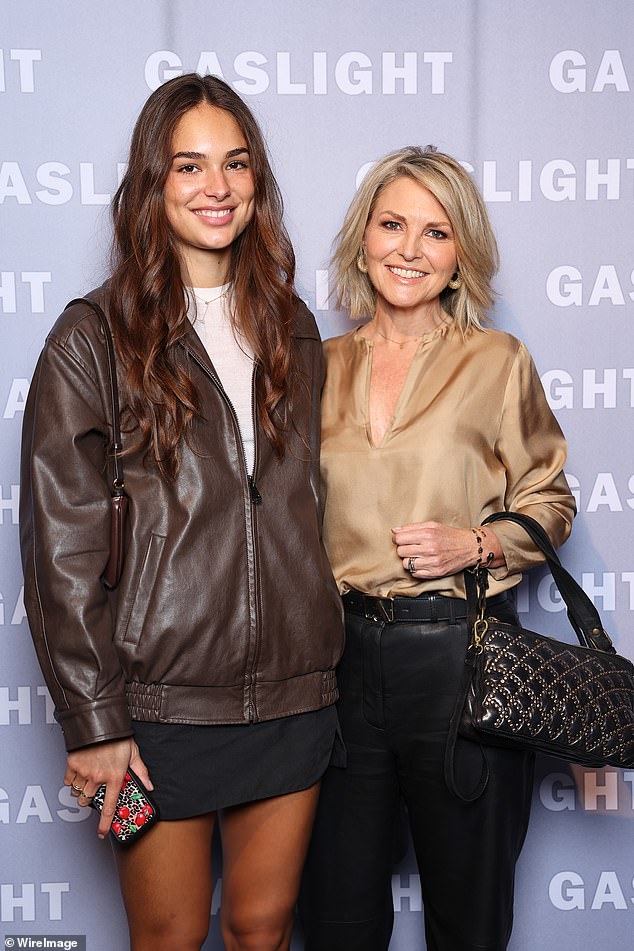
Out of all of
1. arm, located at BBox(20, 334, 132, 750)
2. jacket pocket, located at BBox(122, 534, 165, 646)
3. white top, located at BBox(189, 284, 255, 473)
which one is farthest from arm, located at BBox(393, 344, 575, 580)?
arm, located at BBox(20, 334, 132, 750)

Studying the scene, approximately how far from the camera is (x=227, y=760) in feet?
A: 5.32

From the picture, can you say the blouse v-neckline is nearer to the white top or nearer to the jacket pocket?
the white top

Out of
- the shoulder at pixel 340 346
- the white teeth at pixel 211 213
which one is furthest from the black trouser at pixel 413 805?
the white teeth at pixel 211 213

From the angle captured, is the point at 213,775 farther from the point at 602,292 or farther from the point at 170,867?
the point at 602,292

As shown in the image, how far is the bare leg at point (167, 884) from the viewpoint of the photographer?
5.27 ft

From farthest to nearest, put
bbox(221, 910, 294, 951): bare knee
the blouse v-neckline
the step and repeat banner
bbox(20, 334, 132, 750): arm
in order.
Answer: the step and repeat banner, the blouse v-neckline, bbox(221, 910, 294, 951): bare knee, bbox(20, 334, 132, 750): arm

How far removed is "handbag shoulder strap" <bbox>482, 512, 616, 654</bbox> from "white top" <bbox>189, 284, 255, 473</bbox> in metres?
0.52

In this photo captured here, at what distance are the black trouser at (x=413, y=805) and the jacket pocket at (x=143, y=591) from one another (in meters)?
0.44

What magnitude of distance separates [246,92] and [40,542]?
4.13ft

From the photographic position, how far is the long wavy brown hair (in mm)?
1580

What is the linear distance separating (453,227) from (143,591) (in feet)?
3.02

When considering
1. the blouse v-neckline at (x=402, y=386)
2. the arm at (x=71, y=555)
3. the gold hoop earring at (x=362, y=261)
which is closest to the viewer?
the arm at (x=71, y=555)

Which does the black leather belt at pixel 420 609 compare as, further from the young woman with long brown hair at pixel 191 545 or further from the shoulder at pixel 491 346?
the shoulder at pixel 491 346

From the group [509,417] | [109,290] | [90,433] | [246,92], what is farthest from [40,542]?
[246,92]
